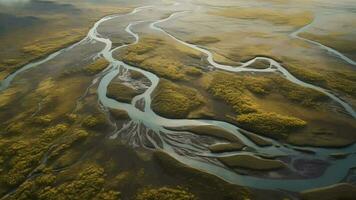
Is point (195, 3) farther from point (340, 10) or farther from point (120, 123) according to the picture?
point (120, 123)

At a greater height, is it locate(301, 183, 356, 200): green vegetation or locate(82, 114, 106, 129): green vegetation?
locate(301, 183, 356, 200): green vegetation

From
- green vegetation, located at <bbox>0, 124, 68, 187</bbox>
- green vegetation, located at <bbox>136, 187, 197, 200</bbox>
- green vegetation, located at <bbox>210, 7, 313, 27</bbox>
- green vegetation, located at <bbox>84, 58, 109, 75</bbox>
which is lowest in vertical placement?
green vegetation, located at <bbox>0, 124, 68, 187</bbox>

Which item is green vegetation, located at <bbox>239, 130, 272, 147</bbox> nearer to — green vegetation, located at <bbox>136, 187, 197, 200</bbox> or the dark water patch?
green vegetation, located at <bbox>136, 187, 197, 200</bbox>

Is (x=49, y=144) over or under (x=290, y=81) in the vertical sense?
under

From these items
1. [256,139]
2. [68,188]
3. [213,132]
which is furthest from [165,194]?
[256,139]

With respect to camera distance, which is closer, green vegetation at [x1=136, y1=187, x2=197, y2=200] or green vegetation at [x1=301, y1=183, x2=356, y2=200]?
green vegetation at [x1=301, y1=183, x2=356, y2=200]

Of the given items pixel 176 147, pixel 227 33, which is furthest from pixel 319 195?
pixel 227 33

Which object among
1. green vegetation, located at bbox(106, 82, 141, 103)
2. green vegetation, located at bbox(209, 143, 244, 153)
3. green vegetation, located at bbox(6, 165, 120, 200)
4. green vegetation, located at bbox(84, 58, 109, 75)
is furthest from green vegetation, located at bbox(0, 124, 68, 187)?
green vegetation, located at bbox(84, 58, 109, 75)
